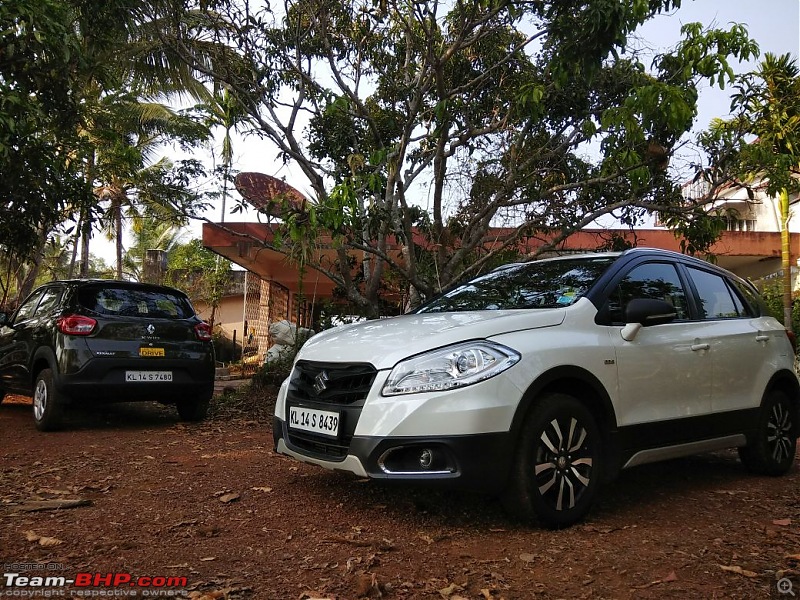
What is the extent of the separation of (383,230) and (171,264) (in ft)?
74.9

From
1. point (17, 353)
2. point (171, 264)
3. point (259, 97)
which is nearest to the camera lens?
point (17, 353)

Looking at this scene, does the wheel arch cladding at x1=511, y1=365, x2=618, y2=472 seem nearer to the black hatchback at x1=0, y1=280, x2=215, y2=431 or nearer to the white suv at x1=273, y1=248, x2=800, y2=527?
the white suv at x1=273, y1=248, x2=800, y2=527

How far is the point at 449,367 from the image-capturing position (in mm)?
3396

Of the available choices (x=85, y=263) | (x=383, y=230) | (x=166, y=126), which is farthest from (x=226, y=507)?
(x=166, y=126)

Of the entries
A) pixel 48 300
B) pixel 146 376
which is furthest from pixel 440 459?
pixel 48 300

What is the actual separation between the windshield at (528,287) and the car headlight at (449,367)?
75cm

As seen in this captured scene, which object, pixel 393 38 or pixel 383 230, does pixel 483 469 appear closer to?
pixel 383 230

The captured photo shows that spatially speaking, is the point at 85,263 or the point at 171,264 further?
the point at 171,264

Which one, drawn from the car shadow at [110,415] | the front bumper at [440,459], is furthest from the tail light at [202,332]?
the front bumper at [440,459]

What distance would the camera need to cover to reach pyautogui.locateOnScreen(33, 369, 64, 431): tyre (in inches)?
250

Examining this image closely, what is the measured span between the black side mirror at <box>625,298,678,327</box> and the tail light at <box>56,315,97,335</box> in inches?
199

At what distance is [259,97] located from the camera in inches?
334

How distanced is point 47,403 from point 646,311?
18.4 feet

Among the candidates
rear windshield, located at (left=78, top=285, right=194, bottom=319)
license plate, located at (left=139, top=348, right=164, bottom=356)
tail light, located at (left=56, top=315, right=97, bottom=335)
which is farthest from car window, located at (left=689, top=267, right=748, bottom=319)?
tail light, located at (left=56, top=315, right=97, bottom=335)
